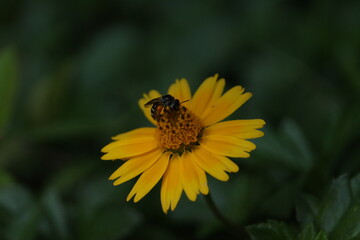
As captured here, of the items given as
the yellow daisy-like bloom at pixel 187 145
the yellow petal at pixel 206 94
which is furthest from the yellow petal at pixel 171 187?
the yellow petal at pixel 206 94

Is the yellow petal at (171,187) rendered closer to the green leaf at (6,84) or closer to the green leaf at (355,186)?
the green leaf at (355,186)

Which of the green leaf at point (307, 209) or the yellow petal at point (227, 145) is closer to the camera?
the yellow petal at point (227, 145)

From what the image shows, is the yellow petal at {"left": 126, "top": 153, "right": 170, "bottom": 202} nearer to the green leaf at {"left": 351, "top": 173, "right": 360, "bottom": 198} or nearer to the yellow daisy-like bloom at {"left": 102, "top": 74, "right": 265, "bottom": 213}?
the yellow daisy-like bloom at {"left": 102, "top": 74, "right": 265, "bottom": 213}

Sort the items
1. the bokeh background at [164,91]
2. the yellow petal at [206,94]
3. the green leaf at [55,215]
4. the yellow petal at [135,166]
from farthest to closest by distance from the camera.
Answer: the green leaf at [55,215] < the bokeh background at [164,91] < the yellow petal at [206,94] < the yellow petal at [135,166]

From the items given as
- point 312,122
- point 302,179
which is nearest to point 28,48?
point 312,122

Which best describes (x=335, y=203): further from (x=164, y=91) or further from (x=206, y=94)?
(x=164, y=91)

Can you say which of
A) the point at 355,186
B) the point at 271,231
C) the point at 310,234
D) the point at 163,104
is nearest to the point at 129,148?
the point at 163,104

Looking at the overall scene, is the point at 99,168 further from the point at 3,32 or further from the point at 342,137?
the point at 3,32
